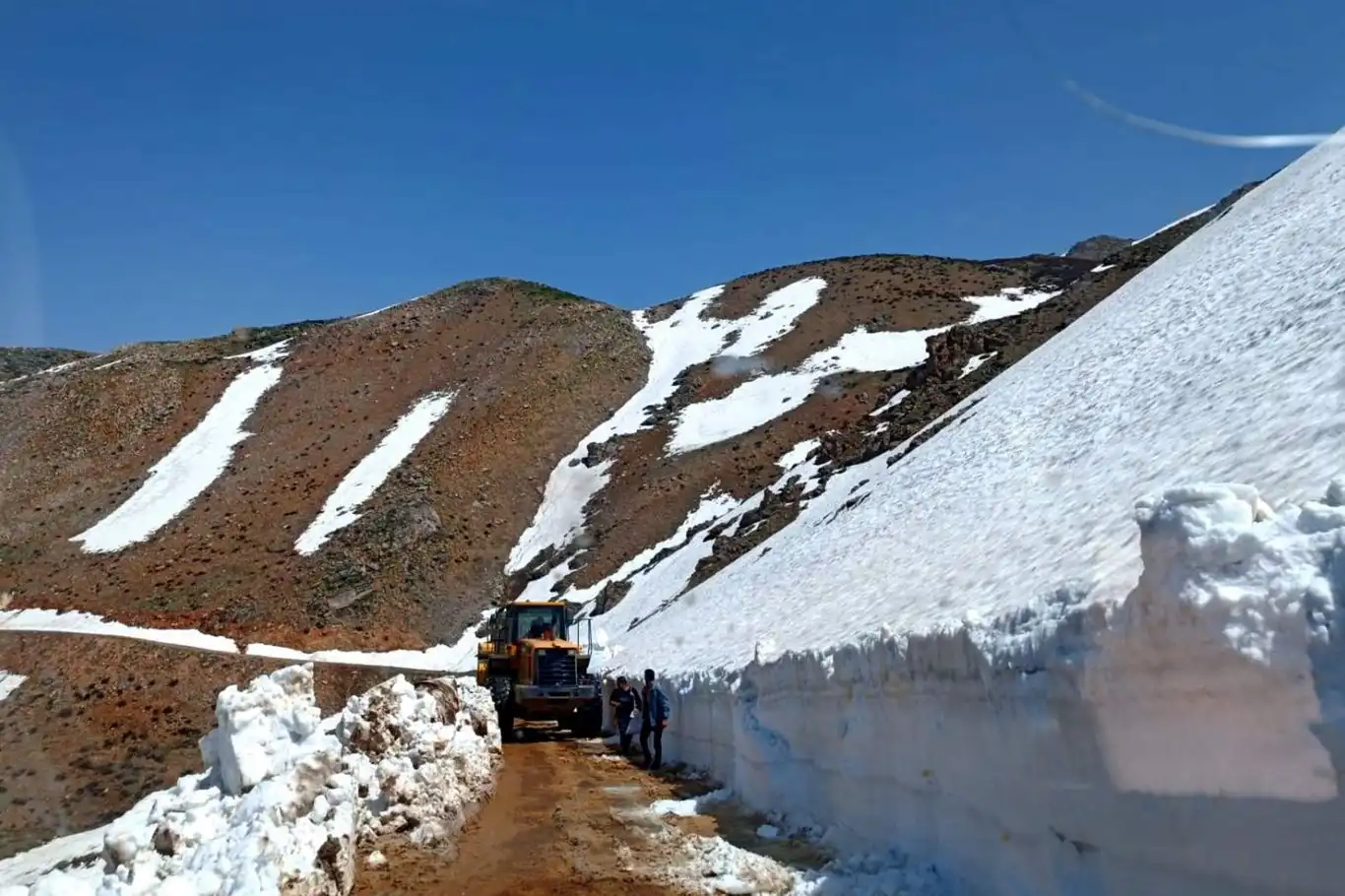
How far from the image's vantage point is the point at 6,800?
21438mm

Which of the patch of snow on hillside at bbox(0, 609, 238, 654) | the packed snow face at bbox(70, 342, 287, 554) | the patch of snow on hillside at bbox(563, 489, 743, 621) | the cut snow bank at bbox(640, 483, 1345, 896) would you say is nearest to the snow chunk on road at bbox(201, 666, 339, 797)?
the cut snow bank at bbox(640, 483, 1345, 896)

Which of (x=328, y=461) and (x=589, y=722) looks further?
(x=328, y=461)

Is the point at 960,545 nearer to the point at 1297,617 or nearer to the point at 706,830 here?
the point at 706,830

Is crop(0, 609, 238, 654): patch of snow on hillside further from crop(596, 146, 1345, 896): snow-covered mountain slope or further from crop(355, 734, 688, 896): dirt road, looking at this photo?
crop(355, 734, 688, 896): dirt road

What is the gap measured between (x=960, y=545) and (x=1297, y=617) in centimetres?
978

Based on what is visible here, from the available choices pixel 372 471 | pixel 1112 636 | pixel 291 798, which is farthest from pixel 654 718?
pixel 372 471

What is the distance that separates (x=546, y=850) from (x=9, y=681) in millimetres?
26648

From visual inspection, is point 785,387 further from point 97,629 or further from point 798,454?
point 97,629

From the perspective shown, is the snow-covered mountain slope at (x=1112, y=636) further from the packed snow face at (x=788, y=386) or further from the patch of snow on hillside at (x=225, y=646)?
the packed snow face at (x=788, y=386)

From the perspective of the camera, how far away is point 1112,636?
5.66 m

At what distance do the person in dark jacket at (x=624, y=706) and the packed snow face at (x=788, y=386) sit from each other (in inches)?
1172

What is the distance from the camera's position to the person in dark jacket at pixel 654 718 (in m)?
16.8

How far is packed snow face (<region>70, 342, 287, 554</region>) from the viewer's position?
5199cm

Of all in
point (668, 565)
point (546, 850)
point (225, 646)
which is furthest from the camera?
point (225, 646)
